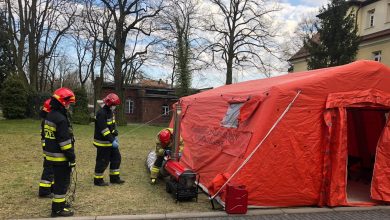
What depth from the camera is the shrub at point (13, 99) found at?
3014cm

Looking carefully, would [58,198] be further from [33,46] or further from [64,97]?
[33,46]

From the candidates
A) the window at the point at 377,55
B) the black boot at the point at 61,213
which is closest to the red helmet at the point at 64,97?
the black boot at the point at 61,213

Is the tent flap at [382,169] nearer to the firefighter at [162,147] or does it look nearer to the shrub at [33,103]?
the firefighter at [162,147]

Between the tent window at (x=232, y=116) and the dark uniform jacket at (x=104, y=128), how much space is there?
8.50ft

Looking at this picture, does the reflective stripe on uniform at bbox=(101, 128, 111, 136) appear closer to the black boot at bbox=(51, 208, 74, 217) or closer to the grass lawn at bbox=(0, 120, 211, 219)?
the grass lawn at bbox=(0, 120, 211, 219)

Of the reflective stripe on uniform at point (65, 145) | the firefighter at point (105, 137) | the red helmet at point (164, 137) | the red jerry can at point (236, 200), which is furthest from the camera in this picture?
the red helmet at point (164, 137)

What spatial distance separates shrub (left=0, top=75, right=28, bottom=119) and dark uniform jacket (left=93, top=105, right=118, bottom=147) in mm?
25025

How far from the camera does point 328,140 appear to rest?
7305 millimetres

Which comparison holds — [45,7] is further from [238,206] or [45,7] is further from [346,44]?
[238,206]

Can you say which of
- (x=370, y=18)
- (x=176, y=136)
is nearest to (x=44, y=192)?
(x=176, y=136)

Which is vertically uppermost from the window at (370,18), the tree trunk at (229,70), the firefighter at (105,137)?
the window at (370,18)

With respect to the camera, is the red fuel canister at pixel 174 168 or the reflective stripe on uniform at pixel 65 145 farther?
the red fuel canister at pixel 174 168

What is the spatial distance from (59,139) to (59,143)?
6 cm

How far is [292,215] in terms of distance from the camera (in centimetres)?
670
